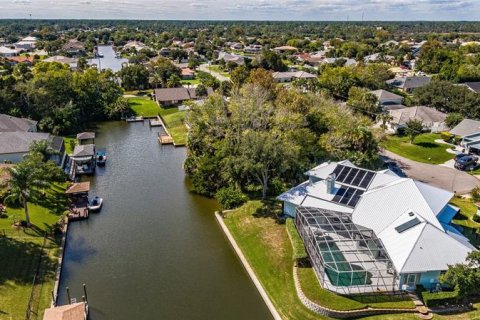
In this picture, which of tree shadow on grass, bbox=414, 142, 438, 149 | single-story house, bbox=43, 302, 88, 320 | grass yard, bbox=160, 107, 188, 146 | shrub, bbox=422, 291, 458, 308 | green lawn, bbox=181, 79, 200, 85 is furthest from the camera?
green lawn, bbox=181, 79, 200, 85

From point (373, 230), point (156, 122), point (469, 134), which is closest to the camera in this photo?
point (373, 230)

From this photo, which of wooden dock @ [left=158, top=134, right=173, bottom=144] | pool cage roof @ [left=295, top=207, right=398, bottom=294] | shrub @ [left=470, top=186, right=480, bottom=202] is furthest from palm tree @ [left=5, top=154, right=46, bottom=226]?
shrub @ [left=470, top=186, right=480, bottom=202]

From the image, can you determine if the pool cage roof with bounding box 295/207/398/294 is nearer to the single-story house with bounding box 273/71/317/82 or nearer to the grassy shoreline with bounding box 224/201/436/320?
the grassy shoreline with bounding box 224/201/436/320

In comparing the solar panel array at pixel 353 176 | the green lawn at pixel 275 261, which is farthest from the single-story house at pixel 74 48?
the solar panel array at pixel 353 176

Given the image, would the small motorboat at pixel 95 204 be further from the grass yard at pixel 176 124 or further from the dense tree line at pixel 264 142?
the grass yard at pixel 176 124

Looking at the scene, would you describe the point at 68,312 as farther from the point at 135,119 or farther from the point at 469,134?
the point at 469,134

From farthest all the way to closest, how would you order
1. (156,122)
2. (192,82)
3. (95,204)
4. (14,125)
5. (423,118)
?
(192,82) → (156,122) → (423,118) → (14,125) → (95,204)

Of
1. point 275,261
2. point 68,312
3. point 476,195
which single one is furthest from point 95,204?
point 476,195
